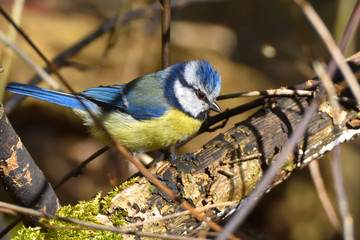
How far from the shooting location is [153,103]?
2828mm

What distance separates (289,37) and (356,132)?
9.23 feet

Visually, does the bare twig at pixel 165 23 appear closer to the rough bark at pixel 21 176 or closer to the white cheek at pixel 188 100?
the white cheek at pixel 188 100

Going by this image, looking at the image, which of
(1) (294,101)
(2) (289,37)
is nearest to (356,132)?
(1) (294,101)

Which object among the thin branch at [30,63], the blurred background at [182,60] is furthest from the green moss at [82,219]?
the blurred background at [182,60]

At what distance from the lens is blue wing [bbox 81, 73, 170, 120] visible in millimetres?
2833

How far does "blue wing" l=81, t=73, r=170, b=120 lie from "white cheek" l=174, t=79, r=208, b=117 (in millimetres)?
105

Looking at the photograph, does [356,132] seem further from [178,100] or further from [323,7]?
[323,7]

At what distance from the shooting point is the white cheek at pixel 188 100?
2.78 meters

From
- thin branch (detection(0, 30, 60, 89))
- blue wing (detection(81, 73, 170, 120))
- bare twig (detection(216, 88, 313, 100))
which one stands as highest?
thin branch (detection(0, 30, 60, 89))

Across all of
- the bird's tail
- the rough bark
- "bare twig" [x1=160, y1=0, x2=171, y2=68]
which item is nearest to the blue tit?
the bird's tail

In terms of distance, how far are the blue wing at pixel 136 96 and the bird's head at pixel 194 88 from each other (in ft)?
0.25

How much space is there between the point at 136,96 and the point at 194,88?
0.42 metres

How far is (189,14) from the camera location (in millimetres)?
5574

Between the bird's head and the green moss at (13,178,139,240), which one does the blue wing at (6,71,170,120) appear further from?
the green moss at (13,178,139,240)
